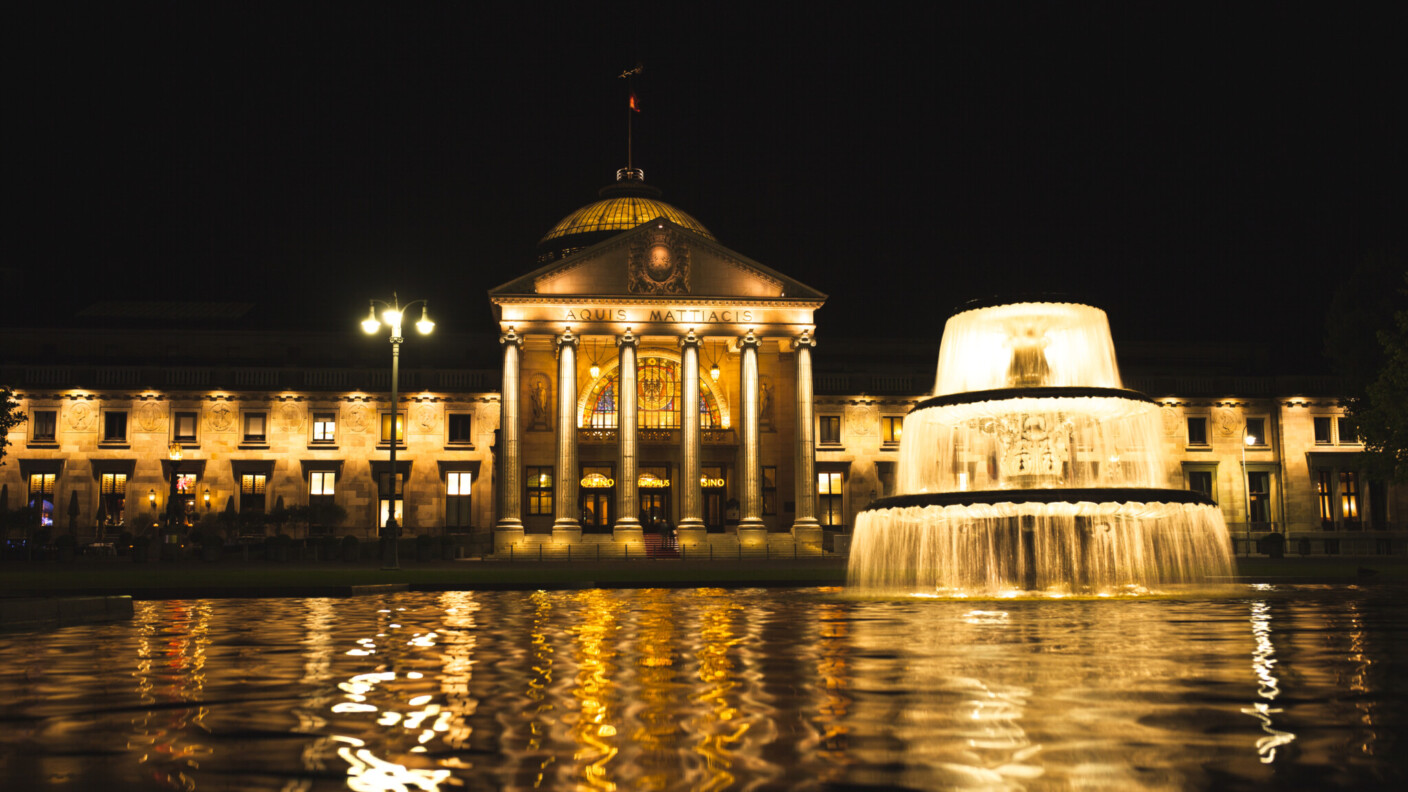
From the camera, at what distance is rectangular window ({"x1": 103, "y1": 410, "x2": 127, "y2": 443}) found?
64.0m

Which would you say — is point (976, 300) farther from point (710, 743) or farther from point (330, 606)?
point (710, 743)

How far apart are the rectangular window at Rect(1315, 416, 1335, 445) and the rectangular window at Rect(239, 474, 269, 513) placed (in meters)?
57.5

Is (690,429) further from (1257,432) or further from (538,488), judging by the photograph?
(1257,432)

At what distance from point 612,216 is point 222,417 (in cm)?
2525

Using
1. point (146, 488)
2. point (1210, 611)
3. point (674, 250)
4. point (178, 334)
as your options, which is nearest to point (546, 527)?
point (674, 250)

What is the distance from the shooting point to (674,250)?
5850 cm

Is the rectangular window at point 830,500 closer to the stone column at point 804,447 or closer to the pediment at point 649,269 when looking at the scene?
the stone column at point 804,447

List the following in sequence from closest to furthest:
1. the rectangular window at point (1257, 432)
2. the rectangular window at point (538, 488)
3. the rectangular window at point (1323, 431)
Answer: the rectangular window at point (538, 488) < the rectangular window at point (1323, 431) < the rectangular window at point (1257, 432)

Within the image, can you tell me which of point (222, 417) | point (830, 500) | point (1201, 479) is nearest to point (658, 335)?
point (830, 500)

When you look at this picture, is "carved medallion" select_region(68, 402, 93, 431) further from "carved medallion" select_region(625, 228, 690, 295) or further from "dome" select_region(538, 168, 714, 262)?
"carved medallion" select_region(625, 228, 690, 295)

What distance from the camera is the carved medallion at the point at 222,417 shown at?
212 feet

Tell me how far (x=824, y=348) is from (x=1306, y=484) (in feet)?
92.7

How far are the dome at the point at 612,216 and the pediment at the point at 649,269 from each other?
43.6 ft

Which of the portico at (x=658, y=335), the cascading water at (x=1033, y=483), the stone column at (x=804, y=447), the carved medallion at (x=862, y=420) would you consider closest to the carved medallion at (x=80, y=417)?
the portico at (x=658, y=335)
